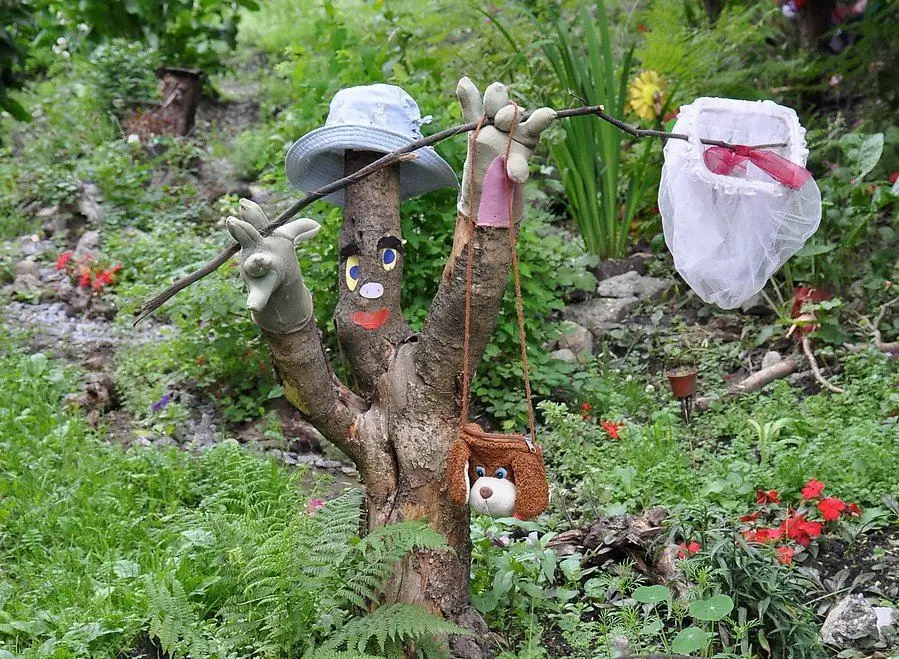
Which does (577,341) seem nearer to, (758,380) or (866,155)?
(758,380)

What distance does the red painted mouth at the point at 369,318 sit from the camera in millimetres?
2449

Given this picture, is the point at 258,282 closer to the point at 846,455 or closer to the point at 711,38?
the point at 846,455

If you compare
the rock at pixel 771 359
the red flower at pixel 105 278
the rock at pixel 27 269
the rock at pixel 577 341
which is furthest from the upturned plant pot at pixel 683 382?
the rock at pixel 27 269

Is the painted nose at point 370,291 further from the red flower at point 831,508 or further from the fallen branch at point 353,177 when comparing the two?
the red flower at point 831,508

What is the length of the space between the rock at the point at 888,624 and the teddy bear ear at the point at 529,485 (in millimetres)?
1063

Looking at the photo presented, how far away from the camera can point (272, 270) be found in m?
2.06

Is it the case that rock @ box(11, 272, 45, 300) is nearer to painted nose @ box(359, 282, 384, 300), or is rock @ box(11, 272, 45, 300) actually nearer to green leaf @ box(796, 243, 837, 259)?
painted nose @ box(359, 282, 384, 300)

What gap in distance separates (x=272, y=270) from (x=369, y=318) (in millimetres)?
447

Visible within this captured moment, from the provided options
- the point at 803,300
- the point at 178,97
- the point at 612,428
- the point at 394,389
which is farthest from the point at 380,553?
the point at 178,97

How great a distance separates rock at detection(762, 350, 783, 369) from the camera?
4.27 m

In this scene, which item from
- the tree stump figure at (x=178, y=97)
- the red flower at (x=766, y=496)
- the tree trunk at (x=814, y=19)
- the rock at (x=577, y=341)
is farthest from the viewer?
the tree stump figure at (x=178, y=97)

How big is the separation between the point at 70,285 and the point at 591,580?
13.6 ft

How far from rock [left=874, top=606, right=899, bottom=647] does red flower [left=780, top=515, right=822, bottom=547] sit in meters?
0.28

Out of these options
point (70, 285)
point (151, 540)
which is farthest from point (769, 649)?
point (70, 285)
